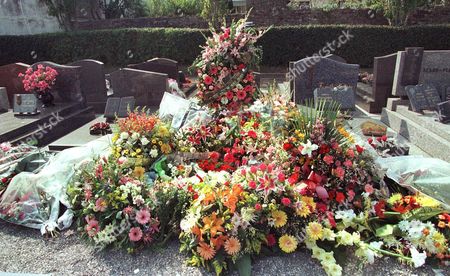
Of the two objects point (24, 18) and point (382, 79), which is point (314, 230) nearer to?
point (382, 79)

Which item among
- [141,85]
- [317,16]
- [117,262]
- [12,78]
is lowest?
[117,262]

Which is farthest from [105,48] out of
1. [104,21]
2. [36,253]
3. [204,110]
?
[36,253]

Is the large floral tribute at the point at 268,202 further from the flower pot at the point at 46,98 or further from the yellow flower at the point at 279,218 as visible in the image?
the flower pot at the point at 46,98

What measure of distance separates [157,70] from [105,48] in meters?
8.21

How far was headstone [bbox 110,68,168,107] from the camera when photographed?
722cm

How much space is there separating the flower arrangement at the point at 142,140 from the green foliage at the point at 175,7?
17616 millimetres

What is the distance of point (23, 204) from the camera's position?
3.12 meters

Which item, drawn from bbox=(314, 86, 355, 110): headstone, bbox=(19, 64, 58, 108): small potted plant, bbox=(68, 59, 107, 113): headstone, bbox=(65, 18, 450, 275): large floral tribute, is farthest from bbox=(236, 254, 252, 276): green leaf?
bbox=(68, 59, 107, 113): headstone

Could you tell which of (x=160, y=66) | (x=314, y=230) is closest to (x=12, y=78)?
(x=160, y=66)

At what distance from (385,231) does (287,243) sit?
0.80 metres

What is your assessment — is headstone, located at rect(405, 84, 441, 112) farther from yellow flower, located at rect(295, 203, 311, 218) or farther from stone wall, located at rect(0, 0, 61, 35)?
stone wall, located at rect(0, 0, 61, 35)

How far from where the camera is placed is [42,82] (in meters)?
6.79

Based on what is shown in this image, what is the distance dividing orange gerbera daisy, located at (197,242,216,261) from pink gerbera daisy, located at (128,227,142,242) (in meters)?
0.52

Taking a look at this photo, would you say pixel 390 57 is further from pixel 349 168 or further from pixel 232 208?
pixel 232 208
